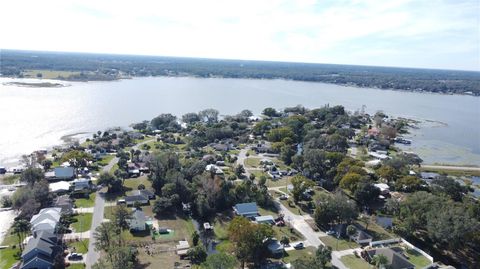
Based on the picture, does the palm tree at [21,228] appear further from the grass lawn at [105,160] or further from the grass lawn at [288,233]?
the grass lawn at [288,233]

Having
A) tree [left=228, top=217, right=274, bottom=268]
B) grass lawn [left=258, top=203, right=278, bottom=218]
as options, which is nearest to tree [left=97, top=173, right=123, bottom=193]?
grass lawn [left=258, top=203, right=278, bottom=218]

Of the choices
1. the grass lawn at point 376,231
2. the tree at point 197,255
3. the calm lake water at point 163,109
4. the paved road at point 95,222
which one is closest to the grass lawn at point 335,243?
the grass lawn at point 376,231

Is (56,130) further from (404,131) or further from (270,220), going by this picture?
(404,131)

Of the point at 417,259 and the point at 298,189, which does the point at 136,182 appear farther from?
the point at 417,259

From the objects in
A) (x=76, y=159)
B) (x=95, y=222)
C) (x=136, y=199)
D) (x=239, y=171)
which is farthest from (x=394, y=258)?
(x=76, y=159)

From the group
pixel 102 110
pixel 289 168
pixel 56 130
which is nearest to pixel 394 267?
pixel 289 168

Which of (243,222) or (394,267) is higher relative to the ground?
(243,222)
